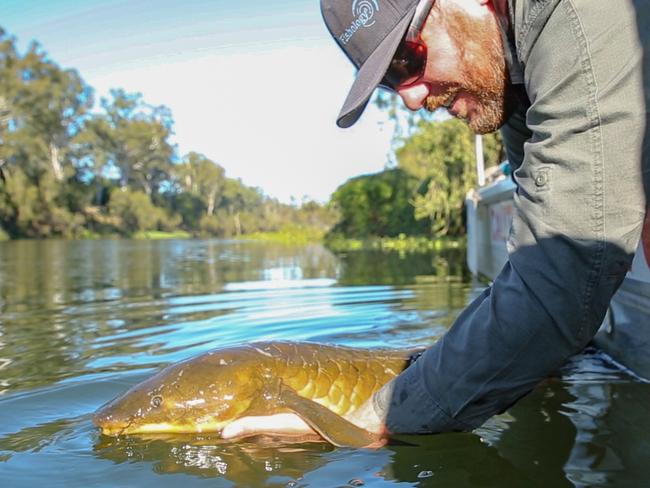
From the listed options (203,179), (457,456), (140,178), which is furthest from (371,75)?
(203,179)

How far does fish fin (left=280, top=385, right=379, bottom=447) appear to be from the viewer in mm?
2359

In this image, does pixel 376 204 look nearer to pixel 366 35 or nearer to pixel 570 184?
pixel 366 35

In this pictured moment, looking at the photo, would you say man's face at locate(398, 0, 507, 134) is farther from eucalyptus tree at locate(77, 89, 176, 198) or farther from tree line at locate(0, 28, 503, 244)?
eucalyptus tree at locate(77, 89, 176, 198)

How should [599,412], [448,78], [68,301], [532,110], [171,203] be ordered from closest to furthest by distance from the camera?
[532,110]
[448,78]
[599,412]
[68,301]
[171,203]

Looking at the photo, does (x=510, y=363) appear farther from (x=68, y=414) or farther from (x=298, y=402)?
(x=68, y=414)

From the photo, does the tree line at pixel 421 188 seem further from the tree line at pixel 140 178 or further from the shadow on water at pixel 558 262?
the shadow on water at pixel 558 262

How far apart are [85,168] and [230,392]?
66.4m

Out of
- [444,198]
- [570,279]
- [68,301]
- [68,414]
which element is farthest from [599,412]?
[444,198]

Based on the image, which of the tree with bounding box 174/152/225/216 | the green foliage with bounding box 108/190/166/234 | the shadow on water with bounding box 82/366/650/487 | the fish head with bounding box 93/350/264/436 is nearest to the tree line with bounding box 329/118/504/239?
the shadow on water with bounding box 82/366/650/487

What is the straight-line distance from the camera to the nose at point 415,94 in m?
2.27

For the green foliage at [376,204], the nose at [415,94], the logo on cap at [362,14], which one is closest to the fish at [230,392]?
the nose at [415,94]

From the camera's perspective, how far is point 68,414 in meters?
3.13

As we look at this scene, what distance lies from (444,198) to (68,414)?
20.8m

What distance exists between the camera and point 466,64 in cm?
204
